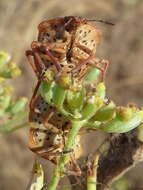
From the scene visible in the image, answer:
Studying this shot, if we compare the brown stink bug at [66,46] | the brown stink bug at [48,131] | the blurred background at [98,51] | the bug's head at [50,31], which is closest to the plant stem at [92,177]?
the brown stink bug at [48,131]

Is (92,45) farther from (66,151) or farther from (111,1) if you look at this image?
(111,1)

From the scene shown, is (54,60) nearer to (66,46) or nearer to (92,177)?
(66,46)

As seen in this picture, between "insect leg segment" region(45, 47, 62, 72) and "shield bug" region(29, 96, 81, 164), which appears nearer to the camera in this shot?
"insect leg segment" region(45, 47, 62, 72)

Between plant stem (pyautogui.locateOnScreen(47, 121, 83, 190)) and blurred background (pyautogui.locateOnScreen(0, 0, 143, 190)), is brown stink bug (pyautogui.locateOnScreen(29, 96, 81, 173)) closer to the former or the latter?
plant stem (pyautogui.locateOnScreen(47, 121, 83, 190))

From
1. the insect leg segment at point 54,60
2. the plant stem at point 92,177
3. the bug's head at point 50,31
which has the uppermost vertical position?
the bug's head at point 50,31

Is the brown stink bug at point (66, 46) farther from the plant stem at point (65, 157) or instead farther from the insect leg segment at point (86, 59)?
the plant stem at point (65, 157)

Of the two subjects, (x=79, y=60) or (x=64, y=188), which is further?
(x=64, y=188)

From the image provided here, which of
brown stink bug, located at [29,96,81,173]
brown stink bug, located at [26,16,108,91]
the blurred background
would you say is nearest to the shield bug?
brown stink bug, located at [29,96,81,173]

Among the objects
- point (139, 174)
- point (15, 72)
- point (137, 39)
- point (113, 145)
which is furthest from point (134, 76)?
point (113, 145)
